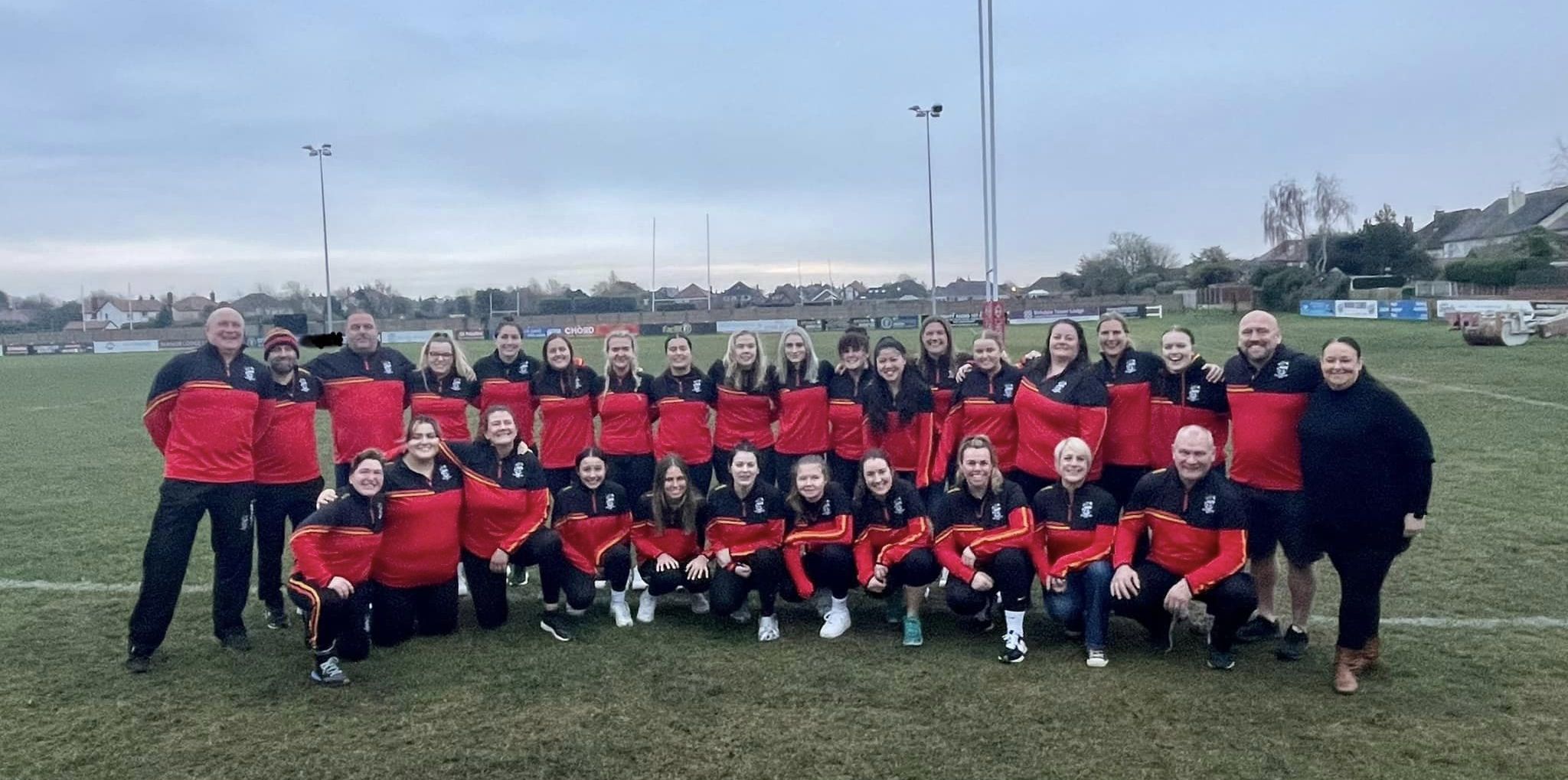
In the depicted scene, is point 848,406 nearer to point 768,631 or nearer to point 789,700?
point 768,631

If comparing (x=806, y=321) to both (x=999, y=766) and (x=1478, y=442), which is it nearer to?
(x=1478, y=442)

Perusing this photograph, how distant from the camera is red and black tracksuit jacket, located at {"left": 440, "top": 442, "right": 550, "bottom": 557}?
5.48m

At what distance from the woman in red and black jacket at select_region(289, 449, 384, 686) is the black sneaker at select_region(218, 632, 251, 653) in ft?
1.69

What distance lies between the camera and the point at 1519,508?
7820 mm

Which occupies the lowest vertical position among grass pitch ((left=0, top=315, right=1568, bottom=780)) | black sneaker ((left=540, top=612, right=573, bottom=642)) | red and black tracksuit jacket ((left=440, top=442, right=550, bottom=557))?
grass pitch ((left=0, top=315, right=1568, bottom=780))

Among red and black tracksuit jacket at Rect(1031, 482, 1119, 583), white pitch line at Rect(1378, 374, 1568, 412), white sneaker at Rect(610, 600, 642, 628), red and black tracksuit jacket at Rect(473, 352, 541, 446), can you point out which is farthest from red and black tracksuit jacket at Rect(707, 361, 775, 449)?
white pitch line at Rect(1378, 374, 1568, 412)

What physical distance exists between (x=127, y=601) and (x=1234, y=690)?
19.6 ft

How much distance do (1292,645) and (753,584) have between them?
8.64 ft

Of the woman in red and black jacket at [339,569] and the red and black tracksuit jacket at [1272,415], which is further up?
the red and black tracksuit jacket at [1272,415]

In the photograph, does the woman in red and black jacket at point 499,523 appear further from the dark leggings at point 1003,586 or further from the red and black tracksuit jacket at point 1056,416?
the red and black tracksuit jacket at point 1056,416

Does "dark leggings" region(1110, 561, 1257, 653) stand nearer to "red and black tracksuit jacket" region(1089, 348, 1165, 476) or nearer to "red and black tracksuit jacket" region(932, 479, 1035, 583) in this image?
"red and black tracksuit jacket" region(932, 479, 1035, 583)

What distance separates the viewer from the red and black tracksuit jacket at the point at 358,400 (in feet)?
19.8

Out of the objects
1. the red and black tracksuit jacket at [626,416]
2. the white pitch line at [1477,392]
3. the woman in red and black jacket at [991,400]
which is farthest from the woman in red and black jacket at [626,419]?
the white pitch line at [1477,392]

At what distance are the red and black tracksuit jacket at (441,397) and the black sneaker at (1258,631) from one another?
14.8 ft
